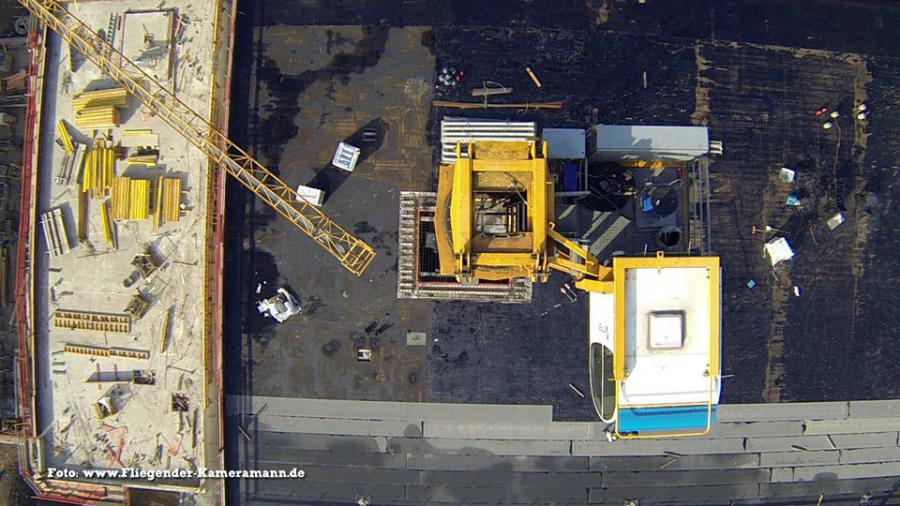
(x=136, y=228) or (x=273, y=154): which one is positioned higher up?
(x=273, y=154)

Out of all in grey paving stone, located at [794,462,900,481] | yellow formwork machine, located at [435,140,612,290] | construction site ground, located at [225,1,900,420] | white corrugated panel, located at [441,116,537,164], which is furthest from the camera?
grey paving stone, located at [794,462,900,481]

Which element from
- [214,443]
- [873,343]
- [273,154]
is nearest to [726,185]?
[873,343]

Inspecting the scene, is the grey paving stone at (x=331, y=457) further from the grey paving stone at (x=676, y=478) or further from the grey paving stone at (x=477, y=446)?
the grey paving stone at (x=676, y=478)

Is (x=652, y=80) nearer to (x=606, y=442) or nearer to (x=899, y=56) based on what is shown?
(x=899, y=56)

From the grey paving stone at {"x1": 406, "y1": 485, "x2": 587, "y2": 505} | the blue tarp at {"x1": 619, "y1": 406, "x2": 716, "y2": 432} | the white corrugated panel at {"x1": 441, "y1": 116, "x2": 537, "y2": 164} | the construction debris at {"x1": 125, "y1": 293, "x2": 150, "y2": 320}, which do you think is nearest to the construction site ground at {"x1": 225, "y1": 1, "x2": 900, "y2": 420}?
the white corrugated panel at {"x1": 441, "y1": 116, "x2": 537, "y2": 164}

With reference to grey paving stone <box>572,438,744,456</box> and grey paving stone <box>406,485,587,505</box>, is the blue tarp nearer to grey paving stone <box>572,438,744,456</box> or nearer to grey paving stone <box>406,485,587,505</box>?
grey paving stone <box>572,438,744,456</box>

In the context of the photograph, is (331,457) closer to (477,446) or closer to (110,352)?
(477,446)
